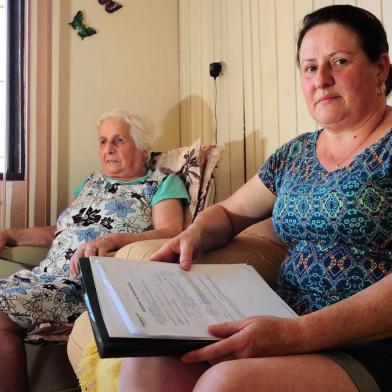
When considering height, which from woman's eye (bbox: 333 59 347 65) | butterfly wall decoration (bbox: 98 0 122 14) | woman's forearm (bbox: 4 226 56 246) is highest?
butterfly wall decoration (bbox: 98 0 122 14)

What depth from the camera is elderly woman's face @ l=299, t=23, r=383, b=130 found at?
0.87 metres

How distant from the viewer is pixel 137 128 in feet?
6.15

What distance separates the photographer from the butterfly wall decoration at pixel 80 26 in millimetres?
2219

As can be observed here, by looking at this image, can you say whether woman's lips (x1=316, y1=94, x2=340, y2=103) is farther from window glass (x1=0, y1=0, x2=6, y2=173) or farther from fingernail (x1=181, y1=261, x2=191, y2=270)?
window glass (x1=0, y1=0, x2=6, y2=173)

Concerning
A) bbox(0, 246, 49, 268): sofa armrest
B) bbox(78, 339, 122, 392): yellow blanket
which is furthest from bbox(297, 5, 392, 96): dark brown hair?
bbox(0, 246, 49, 268): sofa armrest

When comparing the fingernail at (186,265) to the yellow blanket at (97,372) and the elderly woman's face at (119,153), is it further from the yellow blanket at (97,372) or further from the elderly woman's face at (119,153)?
the elderly woman's face at (119,153)

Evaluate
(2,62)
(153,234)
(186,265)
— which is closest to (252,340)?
(186,265)

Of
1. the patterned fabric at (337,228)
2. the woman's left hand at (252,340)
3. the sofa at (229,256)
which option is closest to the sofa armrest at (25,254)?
the sofa at (229,256)

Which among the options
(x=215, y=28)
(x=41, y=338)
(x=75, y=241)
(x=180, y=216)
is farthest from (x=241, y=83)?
(x=41, y=338)

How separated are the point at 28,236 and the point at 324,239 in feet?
4.43

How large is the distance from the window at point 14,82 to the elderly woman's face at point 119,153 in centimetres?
53

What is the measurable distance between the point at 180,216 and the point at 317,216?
32.6 inches

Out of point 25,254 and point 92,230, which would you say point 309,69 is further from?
point 25,254

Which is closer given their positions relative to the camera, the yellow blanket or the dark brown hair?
the yellow blanket
